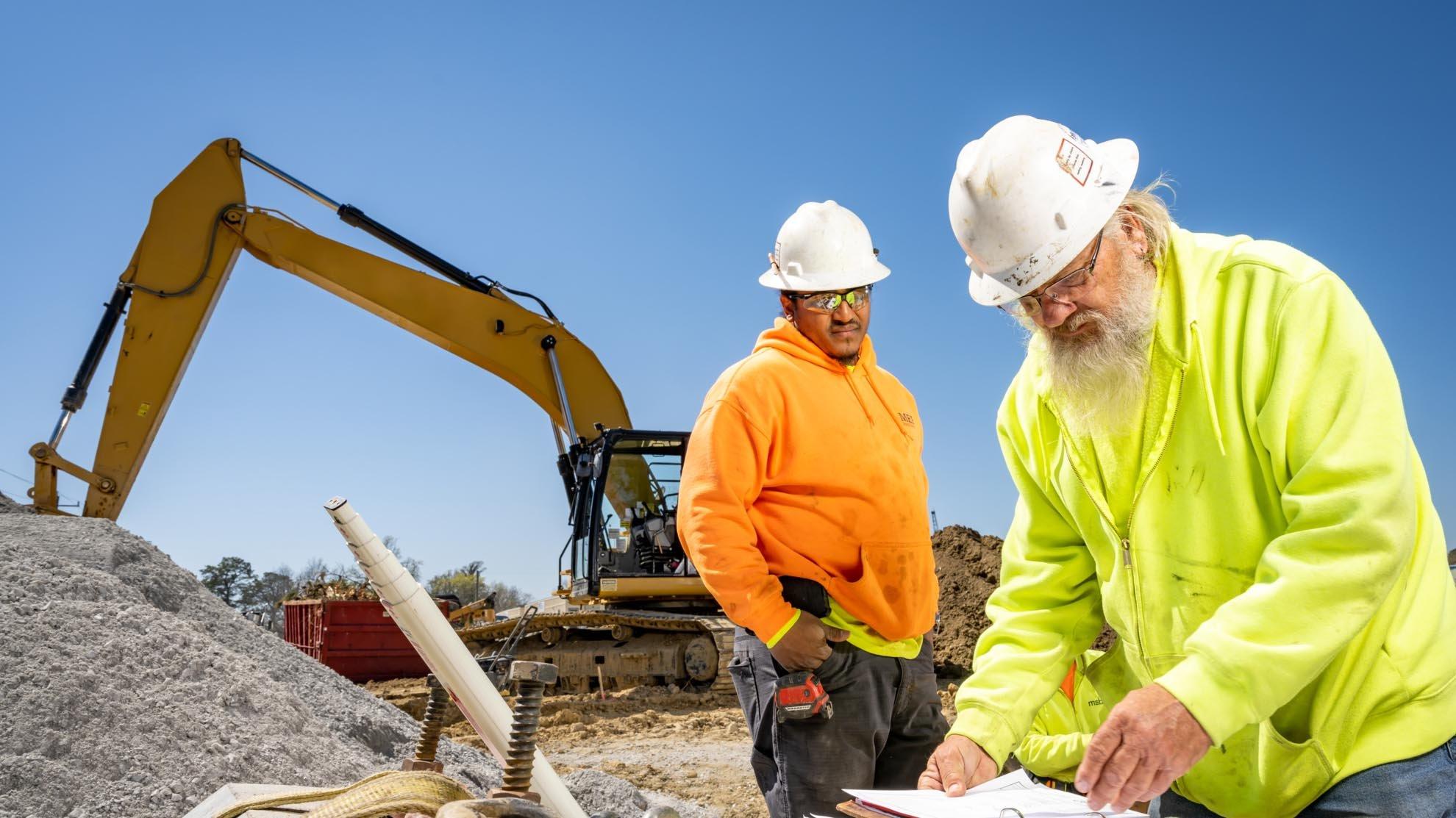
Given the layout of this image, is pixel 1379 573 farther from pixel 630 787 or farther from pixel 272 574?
pixel 272 574

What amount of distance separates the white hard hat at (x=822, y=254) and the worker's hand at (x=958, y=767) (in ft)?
6.05

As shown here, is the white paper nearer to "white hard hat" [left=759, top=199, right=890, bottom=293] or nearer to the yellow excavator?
"white hard hat" [left=759, top=199, right=890, bottom=293]

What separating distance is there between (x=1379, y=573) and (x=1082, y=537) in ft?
1.78

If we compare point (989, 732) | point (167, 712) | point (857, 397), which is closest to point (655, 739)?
point (167, 712)

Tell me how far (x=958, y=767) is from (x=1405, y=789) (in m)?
0.66

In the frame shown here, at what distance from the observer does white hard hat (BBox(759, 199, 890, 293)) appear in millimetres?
3559

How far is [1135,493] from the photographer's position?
183 centimetres

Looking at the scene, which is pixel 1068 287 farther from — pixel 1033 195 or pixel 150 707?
pixel 150 707

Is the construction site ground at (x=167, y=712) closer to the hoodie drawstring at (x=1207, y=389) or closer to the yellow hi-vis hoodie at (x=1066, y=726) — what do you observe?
the yellow hi-vis hoodie at (x=1066, y=726)

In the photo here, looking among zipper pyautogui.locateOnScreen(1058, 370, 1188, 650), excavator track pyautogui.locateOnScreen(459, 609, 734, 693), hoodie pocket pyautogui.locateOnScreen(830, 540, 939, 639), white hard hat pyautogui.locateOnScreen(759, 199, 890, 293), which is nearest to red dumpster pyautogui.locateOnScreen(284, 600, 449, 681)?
excavator track pyautogui.locateOnScreen(459, 609, 734, 693)

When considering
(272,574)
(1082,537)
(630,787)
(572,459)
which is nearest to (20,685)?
(630,787)

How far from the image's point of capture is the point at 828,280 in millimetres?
3539

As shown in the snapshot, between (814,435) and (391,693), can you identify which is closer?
(814,435)

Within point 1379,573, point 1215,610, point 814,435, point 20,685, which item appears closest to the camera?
point 1379,573
